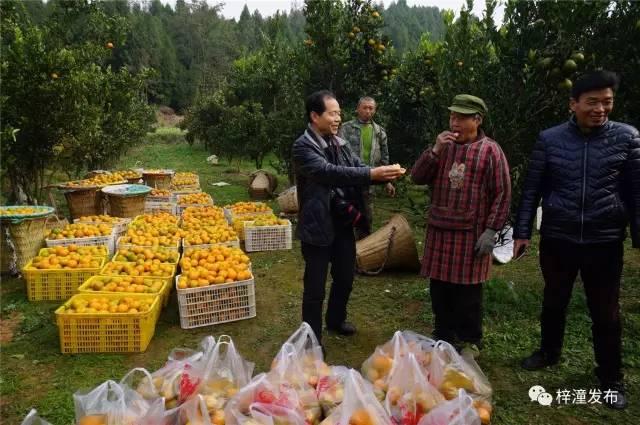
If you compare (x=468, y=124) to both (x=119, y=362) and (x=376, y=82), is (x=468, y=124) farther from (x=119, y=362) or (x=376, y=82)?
(x=376, y=82)

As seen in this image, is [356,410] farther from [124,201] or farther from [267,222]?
[124,201]

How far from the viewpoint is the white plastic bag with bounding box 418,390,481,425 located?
216cm

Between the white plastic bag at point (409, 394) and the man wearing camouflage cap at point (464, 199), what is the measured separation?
3.48 feet

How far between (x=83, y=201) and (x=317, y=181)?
21.6 feet

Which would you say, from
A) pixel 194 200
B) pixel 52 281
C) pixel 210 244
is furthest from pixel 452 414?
pixel 194 200

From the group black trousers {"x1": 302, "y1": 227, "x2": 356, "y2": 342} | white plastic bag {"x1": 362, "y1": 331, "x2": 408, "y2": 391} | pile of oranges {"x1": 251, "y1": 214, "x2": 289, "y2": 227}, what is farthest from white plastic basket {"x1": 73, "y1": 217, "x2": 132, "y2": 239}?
white plastic bag {"x1": 362, "y1": 331, "x2": 408, "y2": 391}

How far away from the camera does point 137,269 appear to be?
4762 millimetres

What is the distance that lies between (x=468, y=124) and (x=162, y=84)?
5161 cm

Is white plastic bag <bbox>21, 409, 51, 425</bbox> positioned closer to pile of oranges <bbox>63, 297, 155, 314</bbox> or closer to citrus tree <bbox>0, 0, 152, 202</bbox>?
pile of oranges <bbox>63, 297, 155, 314</bbox>

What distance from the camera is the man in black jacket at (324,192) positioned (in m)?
3.26

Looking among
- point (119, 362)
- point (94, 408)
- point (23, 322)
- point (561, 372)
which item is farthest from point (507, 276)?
point (23, 322)

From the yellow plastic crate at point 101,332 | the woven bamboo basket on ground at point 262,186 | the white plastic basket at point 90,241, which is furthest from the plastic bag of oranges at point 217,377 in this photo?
the woven bamboo basket on ground at point 262,186

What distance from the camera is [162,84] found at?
1976 inches

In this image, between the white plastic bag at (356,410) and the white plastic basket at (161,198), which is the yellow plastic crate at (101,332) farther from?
the white plastic basket at (161,198)
